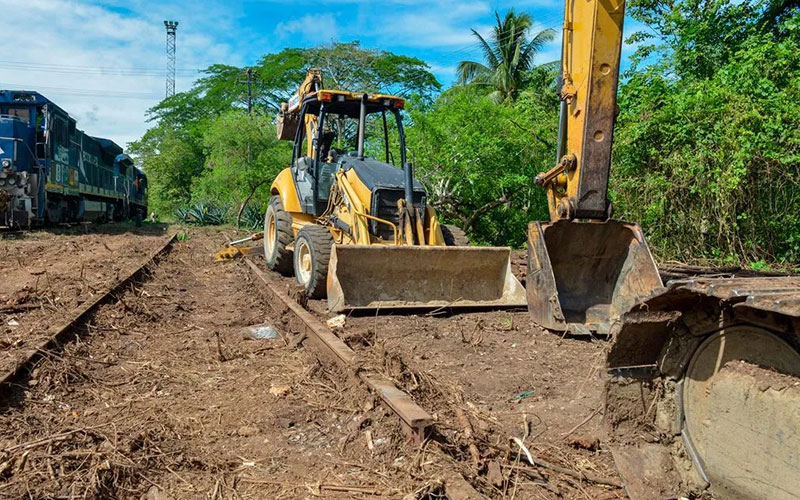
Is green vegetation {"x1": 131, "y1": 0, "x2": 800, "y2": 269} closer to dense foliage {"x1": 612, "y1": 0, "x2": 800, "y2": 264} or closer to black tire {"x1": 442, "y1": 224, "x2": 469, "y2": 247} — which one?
dense foliage {"x1": 612, "y1": 0, "x2": 800, "y2": 264}

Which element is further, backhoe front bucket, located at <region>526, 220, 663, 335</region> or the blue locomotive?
the blue locomotive

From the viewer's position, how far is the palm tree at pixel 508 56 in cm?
3384

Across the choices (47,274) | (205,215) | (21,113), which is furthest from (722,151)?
(205,215)

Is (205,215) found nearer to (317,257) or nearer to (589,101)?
(317,257)

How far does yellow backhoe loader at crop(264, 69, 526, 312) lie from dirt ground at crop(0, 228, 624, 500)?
58 cm

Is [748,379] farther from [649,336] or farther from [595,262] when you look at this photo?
[595,262]

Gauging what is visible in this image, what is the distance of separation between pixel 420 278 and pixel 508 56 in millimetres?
29002

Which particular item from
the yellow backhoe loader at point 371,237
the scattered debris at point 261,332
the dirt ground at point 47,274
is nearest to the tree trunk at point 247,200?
the dirt ground at point 47,274

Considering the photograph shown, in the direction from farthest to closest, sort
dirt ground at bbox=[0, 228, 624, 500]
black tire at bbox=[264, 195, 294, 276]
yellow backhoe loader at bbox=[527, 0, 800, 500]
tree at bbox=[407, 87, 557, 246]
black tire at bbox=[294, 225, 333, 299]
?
tree at bbox=[407, 87, 557, 246] < black tire at bbox=[264, 195, 294, 276] < black tire at bbox=[294, 225, 333, 299] < dirt ground at bbox=[0, 228, 624, 500] < yellow backhoe loader at bbox=[527, 0, 800, 500]

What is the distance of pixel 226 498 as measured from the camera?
9.93ft

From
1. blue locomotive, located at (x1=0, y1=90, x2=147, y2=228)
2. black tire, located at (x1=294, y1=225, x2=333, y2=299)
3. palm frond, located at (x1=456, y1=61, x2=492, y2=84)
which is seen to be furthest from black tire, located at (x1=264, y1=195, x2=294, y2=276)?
palm frond, located at (x1=456, y1=61, x2=492, y2=84)

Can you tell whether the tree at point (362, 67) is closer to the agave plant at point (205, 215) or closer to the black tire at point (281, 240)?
the agave plant at point (205, 215)

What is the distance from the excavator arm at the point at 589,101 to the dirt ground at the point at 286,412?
1.42m

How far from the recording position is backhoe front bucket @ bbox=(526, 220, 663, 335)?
6250 mm
